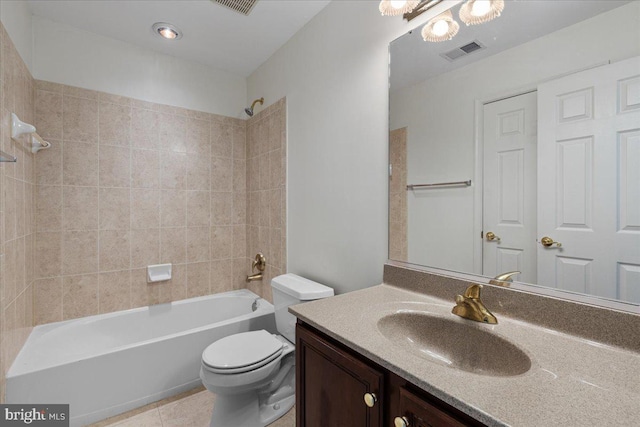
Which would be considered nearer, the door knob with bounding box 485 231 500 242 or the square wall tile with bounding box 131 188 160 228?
the door knob with bounding box 485 231 500 242

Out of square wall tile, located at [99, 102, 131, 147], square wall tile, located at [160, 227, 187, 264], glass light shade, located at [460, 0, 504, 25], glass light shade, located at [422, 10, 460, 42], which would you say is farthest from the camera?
square wall tile, located at [160, 227, 187, 264]

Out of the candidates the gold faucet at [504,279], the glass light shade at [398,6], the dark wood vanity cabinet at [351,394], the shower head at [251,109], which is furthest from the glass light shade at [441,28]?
the shower head at [251,109]

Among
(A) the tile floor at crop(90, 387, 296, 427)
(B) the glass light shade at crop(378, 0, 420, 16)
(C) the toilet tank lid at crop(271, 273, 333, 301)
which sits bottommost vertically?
(A) the tile floor at crop(90, 387, 296, 427)

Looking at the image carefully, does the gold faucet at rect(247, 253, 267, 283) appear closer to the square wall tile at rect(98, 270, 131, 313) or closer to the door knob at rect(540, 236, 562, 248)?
the square wall tile at rect(98, 270, 131, 313)

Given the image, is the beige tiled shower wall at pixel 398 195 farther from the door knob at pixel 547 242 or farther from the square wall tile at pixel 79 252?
the square wall tile at pixel 79 252

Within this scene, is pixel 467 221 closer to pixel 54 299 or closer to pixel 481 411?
pixel 481 411

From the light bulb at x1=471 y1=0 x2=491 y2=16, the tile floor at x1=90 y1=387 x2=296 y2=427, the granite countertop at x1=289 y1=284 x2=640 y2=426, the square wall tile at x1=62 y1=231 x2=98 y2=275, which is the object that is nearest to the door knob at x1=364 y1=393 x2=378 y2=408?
the granite countertop at x1=289 y1=284 x2=640 y2=426

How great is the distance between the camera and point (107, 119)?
2.15m

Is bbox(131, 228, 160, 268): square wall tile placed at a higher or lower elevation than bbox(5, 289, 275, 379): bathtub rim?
higher

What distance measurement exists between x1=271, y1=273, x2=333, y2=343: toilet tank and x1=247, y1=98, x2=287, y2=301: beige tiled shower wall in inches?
14.1

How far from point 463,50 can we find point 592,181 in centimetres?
70

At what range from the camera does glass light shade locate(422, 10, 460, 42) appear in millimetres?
1185

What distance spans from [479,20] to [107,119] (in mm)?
2445

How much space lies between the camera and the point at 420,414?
0.63 metres
